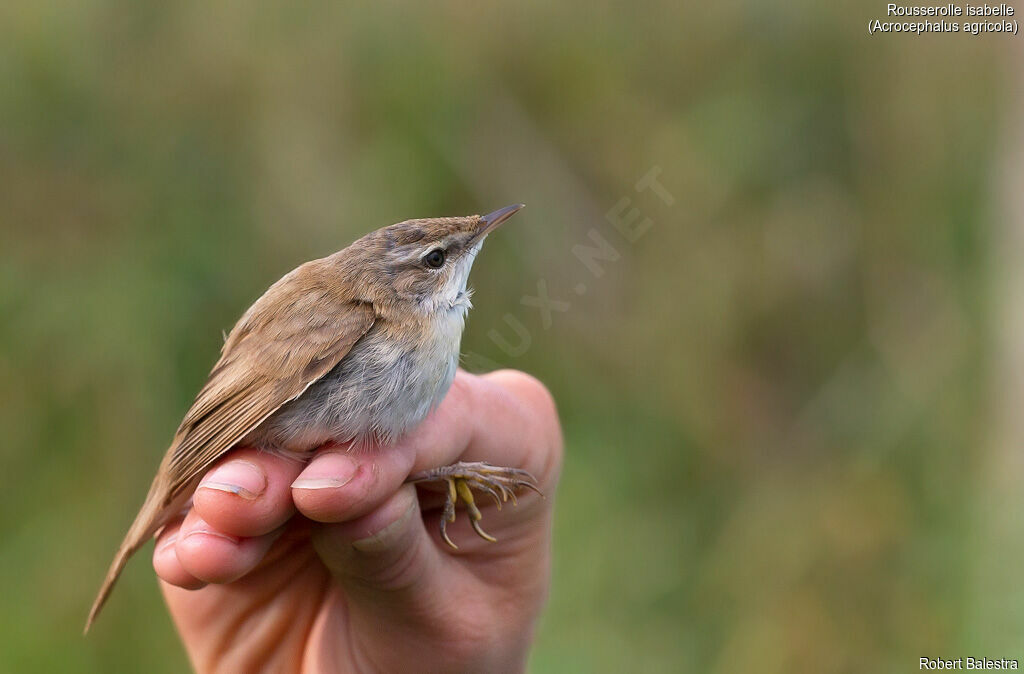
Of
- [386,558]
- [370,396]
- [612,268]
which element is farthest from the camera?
[612,268]

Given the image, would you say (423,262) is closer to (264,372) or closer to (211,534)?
(264,372)

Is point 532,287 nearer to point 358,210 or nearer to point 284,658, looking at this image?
point 358,210

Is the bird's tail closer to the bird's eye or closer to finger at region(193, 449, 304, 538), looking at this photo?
finger at region(193, 449, 304, 538)

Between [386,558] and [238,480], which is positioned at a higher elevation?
[238,480]

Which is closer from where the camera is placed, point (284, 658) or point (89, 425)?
point (284, 658)

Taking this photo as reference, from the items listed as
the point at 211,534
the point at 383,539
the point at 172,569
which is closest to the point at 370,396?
the point at 383,539

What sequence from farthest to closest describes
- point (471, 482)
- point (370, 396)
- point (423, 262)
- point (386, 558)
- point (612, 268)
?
point (612, 268)
point (423, 262)
point (471, 482)
point (370, 396)
point (386, 558)

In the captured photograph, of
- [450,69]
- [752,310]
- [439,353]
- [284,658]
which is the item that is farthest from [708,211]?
[284,658]
